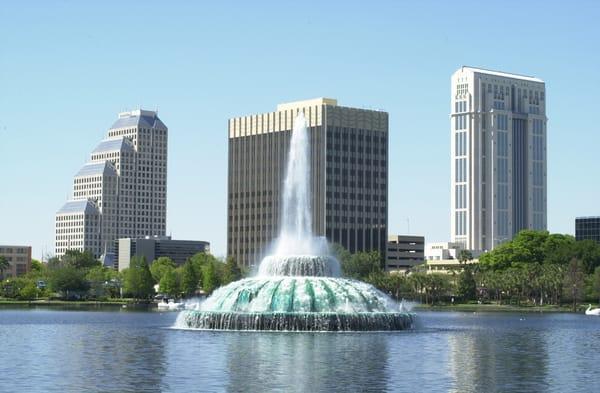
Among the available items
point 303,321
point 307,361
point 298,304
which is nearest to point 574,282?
point 298,304

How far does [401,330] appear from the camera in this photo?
87562mm

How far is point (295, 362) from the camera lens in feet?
190

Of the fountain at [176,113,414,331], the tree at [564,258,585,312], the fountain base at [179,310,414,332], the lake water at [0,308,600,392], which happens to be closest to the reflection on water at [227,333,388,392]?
the lake water at [0,308,600,392]

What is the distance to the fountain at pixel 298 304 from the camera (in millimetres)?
82688

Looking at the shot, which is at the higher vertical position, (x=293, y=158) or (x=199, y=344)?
(x=293, y=158)

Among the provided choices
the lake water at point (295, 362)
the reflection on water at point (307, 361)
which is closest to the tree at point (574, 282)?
the lake water at point (295, 362)

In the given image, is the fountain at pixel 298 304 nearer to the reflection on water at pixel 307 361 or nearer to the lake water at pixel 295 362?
the lake water at pixel 295 362

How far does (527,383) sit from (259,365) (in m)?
12.7

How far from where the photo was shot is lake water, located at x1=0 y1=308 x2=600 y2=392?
49.2m

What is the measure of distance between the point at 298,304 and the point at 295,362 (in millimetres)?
25755

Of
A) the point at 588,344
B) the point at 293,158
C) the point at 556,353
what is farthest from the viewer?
the point at 293,158

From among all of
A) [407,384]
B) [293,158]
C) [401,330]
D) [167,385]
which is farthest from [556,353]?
[293,158]

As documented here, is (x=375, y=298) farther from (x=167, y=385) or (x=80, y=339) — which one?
(x=167, y=385)

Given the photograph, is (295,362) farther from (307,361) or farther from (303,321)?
(303,321)
